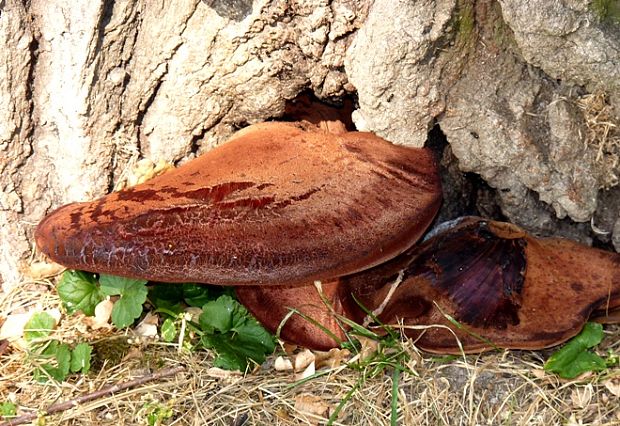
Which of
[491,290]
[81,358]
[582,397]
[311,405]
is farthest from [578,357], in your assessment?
[81,358]

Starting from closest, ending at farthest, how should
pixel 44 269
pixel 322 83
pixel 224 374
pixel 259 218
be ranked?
pixel 259 218 < pixel 224 374 < pixel 322 83 < pixel 44 269

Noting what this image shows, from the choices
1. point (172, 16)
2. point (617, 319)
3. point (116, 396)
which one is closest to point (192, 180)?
point (172, 16)

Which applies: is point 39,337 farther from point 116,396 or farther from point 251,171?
point 251,171

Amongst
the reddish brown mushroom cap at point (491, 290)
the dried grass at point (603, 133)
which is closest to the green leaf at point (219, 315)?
the reddish brown mushroom cap at point (491, 290)

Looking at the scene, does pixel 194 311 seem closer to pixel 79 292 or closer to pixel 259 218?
pixel 79 292

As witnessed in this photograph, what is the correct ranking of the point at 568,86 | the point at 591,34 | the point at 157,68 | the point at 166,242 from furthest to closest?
the point at 157,68
the point at 568,86
the point at 591,34
the point at 166,242
